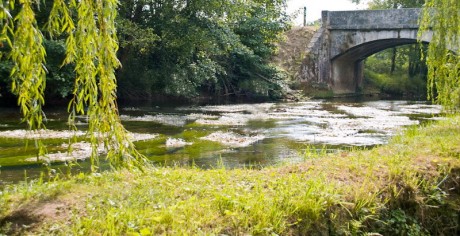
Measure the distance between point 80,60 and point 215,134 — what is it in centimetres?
A: 832

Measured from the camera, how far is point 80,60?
14.8ft

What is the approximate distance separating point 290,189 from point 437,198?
6.21 feet

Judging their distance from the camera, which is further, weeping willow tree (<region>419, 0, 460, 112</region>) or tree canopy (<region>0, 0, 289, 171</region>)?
weeping willow tree (<region>419, 0, 460, 112</region>)

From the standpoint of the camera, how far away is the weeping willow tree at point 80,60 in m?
3.93

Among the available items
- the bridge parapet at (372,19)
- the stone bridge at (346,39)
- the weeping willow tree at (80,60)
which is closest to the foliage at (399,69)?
the stone bridge at (346,39)

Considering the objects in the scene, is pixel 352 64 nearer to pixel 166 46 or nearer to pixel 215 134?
pixel 166 46

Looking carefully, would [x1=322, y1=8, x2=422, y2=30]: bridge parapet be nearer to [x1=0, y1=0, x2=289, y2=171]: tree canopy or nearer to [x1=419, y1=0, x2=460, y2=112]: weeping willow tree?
[x1=0, y1=0, x2=289, y2=171]: tree canopy

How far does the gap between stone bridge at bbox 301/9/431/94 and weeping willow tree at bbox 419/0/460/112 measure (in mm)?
17446

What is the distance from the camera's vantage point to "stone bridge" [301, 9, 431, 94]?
1091 inches

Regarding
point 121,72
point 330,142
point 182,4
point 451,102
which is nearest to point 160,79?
point 121,72

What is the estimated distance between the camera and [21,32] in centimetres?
387

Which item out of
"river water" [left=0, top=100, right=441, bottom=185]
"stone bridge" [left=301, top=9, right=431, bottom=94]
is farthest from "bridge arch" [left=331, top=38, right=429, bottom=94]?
"river water" [left=0, top=100, right=441, bottom=185]

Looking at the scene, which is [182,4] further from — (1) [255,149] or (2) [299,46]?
(2) [299,46]

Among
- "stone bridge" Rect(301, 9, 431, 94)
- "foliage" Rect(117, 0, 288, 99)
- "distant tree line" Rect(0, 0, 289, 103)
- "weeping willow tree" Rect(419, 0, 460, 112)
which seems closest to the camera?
"weeping willow tree" Rect(419, 0, 460, 112)
